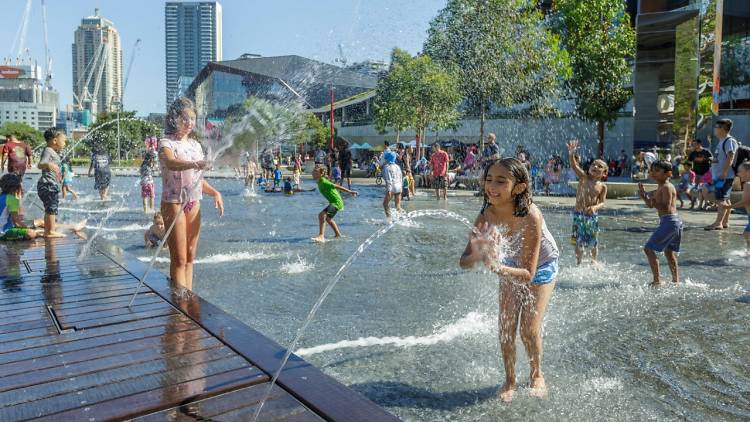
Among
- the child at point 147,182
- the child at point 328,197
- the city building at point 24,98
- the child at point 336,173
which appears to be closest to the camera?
the child at point 328,197

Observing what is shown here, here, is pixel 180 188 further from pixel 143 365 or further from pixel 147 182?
pixel 147 182

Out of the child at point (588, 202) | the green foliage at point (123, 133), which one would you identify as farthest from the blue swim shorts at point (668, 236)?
the green foliage at point (123, 133)

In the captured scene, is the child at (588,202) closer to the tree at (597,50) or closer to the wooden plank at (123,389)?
the wooden plank at (123,389)

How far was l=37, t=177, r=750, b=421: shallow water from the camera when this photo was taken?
374 centimetres

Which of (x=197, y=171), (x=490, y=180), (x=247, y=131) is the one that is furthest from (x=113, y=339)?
(x=247, y=131)

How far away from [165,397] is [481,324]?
10.6ft

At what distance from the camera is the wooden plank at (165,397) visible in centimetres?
253

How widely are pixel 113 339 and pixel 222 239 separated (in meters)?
6.96

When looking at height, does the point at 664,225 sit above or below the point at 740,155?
below

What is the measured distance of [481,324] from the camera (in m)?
5.32

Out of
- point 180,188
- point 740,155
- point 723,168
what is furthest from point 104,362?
point 740,155

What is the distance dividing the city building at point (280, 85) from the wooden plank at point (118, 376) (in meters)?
3.12

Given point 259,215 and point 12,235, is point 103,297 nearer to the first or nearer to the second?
point 12,235

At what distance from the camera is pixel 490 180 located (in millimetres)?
3500
